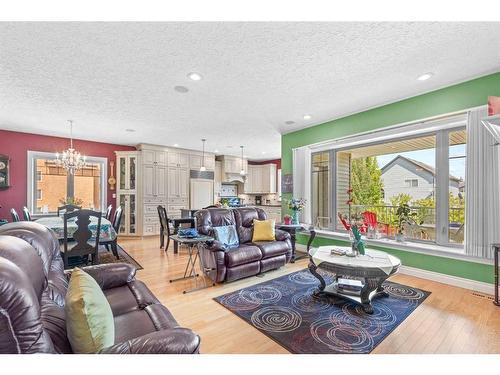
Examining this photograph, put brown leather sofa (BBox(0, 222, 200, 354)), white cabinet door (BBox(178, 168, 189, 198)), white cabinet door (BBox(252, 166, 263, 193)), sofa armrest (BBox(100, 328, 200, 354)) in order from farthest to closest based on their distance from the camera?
white cabinet door (BBox(252, 166, 263, 193)) → white cabinet door (BBox(178, 168, 189, 198)) → sofa armrest (BBox(100, 328, 200, 354)) → brown leather sofa (BBox(0, 222, 200, 354))

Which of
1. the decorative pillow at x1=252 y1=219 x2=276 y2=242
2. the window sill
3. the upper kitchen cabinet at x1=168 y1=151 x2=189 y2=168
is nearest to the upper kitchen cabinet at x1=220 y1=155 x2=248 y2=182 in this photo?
the upper kitchen cabinet at x1=168 y1=151 x2=189 y2=168

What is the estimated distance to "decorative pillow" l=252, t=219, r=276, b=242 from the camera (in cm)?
395

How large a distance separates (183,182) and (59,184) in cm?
311

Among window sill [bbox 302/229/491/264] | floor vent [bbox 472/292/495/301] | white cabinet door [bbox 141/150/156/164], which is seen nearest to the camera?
floor vent [bbox 472/292/495/301]

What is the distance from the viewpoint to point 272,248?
3.64 m

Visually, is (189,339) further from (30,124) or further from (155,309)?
(30,124)

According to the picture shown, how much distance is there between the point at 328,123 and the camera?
466 centimetres

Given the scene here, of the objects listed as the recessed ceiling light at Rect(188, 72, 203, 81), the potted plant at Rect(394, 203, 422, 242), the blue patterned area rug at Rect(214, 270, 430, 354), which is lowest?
the blue patterned area rug at Rect(214, 270, 430, 354)

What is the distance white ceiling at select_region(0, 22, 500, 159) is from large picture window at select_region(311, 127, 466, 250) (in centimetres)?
86

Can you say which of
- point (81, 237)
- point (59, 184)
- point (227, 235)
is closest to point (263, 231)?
point (227, 235)

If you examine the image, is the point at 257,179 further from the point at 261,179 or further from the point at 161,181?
the point at 161,181

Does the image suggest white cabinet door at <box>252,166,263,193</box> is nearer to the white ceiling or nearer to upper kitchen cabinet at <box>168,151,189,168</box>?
upper kitchen cabinet at <box>168,151,189,168</box>

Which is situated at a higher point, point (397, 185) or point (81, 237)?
point (397, 185)
